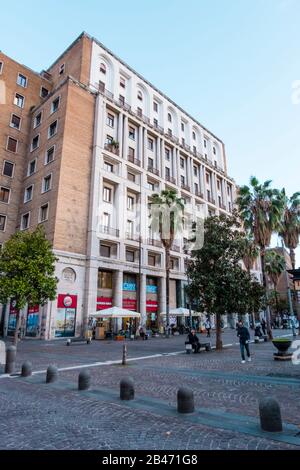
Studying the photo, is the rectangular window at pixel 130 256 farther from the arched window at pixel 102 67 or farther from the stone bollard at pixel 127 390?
the stone bollard at pixel 127 390

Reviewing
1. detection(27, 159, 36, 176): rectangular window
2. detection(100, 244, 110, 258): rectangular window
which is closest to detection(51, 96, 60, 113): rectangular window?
detection(27, 159, 36, 176): rectangular window

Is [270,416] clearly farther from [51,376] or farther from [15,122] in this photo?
[15,122]

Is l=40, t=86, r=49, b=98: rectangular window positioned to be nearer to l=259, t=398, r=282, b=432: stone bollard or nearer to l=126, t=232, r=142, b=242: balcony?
l=126, t=232, r=142, b=242: balcony

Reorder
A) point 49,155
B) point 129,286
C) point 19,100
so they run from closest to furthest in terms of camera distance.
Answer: point 49,155, point 129,286, point 19,100

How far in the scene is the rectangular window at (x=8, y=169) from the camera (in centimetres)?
3634

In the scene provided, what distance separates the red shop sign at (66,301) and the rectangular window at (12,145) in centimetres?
1995

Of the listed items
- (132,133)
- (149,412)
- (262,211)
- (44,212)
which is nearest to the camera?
(149,412)

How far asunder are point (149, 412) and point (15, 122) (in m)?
40.1

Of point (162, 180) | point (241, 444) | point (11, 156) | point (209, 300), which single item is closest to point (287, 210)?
point (209, 300)

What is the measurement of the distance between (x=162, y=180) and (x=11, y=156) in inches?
753

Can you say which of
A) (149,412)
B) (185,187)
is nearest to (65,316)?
(149,412)

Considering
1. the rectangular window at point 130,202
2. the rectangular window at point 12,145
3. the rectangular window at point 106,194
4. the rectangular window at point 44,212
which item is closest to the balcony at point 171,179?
the rectangular window at point 130,202

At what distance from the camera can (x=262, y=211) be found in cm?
2455

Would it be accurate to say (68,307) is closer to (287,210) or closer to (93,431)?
(287,210)
